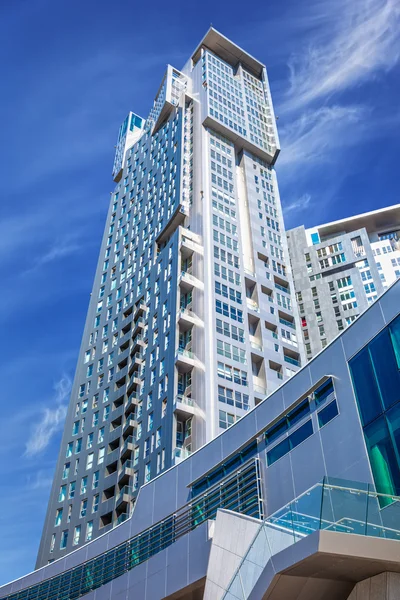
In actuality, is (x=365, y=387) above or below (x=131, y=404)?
below

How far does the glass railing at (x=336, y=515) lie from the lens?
15.0m

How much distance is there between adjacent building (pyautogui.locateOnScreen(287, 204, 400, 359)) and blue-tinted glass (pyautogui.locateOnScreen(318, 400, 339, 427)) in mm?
61875

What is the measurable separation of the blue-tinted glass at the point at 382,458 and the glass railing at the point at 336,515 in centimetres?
490

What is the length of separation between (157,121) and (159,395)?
5006 centimetres

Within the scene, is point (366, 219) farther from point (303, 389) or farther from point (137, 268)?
point (303, 389)

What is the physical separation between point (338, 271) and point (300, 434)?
7713 centimetres

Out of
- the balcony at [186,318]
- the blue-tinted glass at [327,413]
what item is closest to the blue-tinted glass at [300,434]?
the blue-tinted glass at [327,413]

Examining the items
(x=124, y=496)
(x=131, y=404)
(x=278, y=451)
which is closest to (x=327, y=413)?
(x=278, y=451)

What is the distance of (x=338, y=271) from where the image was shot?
10044cm

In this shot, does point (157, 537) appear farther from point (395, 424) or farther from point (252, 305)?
point (252, 305)

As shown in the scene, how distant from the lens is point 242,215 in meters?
76.2

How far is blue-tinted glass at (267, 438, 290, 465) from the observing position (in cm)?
2725

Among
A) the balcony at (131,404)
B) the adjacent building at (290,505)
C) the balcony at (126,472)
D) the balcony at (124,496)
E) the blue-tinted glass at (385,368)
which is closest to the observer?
the adjacent building at (290,505)

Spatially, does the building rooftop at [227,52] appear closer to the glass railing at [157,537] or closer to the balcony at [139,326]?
the balcony at [139,326]
